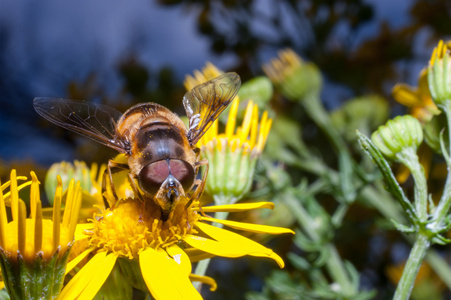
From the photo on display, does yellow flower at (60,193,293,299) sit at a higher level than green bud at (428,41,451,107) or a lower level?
lower

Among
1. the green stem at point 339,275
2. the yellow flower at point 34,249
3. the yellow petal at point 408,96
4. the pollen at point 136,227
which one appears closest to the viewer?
the yellow flower at point 34,249

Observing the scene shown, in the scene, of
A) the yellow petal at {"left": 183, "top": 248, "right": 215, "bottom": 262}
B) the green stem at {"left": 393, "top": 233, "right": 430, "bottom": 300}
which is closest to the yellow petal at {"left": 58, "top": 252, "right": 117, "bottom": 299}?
the yellow petal at {"left": 183, "top": 248, "right": 215, "bottom": 262}

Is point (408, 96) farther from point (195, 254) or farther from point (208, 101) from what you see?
point (195, 254)

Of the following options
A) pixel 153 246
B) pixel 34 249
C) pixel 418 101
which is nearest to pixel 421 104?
pixel 418 101

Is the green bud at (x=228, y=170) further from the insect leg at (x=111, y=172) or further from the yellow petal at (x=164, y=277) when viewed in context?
the yellow petal at (x=164, y=277)

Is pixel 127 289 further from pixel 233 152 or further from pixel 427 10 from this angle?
pixel 427 10

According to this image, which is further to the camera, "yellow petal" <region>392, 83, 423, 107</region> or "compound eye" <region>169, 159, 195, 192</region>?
"yellow petal" <region>392, 83, 423, 107</region>

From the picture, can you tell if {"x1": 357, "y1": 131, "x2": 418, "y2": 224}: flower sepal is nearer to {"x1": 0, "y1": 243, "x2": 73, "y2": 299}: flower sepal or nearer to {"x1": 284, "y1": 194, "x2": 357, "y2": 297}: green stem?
{"x1": 0, "y1": 243, "x2": 73, "y2": 299}: flower sepal

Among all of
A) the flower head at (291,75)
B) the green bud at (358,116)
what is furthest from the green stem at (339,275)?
the flower head at (291,75)
